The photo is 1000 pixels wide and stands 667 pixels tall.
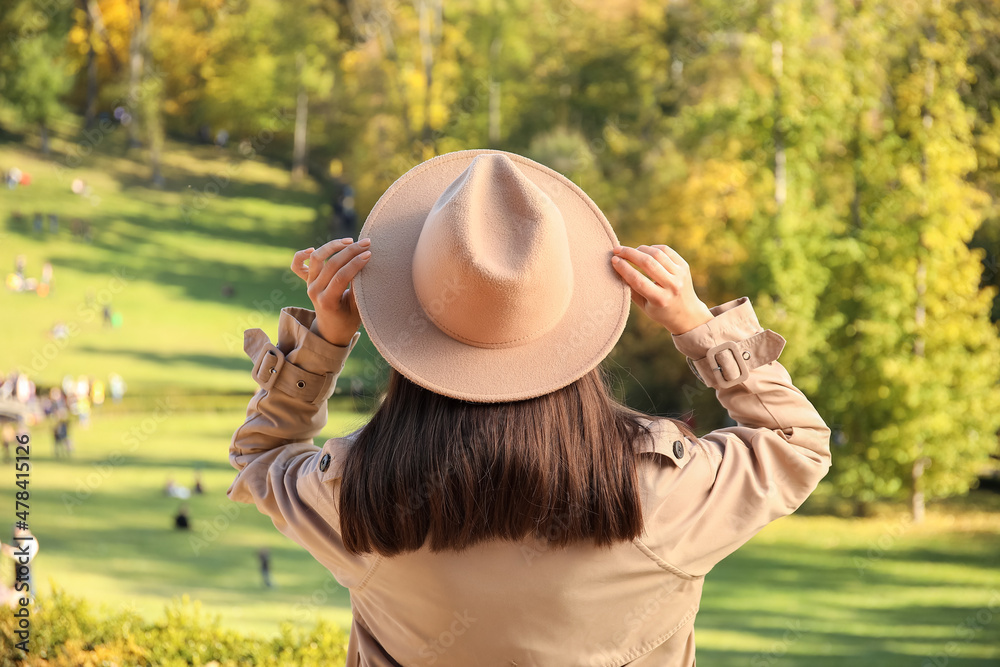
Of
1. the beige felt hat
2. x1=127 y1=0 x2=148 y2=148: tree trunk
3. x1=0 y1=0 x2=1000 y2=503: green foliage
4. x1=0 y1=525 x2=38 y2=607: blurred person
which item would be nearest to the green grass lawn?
x1=0 y1=0 x2=1000 y2=503: green foliage

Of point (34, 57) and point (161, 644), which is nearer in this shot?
point (161, 644)

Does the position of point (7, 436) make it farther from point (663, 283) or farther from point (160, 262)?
point (663, 283)

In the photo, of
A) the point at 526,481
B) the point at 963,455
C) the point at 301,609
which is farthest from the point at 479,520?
the point at 963,455

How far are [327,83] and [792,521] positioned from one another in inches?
421

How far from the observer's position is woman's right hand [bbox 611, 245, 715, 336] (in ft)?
4.48

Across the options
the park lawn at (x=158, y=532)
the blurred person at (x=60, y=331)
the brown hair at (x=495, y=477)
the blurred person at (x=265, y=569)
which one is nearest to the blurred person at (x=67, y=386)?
the park lawn at (x=158, y=532)

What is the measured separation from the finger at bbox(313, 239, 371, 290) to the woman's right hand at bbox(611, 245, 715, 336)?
0.39m

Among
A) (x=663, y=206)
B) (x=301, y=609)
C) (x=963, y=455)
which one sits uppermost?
(x=663, y=206)

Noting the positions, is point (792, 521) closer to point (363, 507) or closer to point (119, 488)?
point (119, 488)

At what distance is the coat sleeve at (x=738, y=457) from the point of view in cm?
134

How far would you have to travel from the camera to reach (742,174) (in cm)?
1367

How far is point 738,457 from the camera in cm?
139

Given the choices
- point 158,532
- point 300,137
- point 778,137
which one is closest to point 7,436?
point 158,532

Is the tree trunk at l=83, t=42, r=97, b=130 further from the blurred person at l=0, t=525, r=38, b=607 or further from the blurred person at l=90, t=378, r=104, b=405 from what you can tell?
the blurred person at l=0, t=525, r=38, b=607
